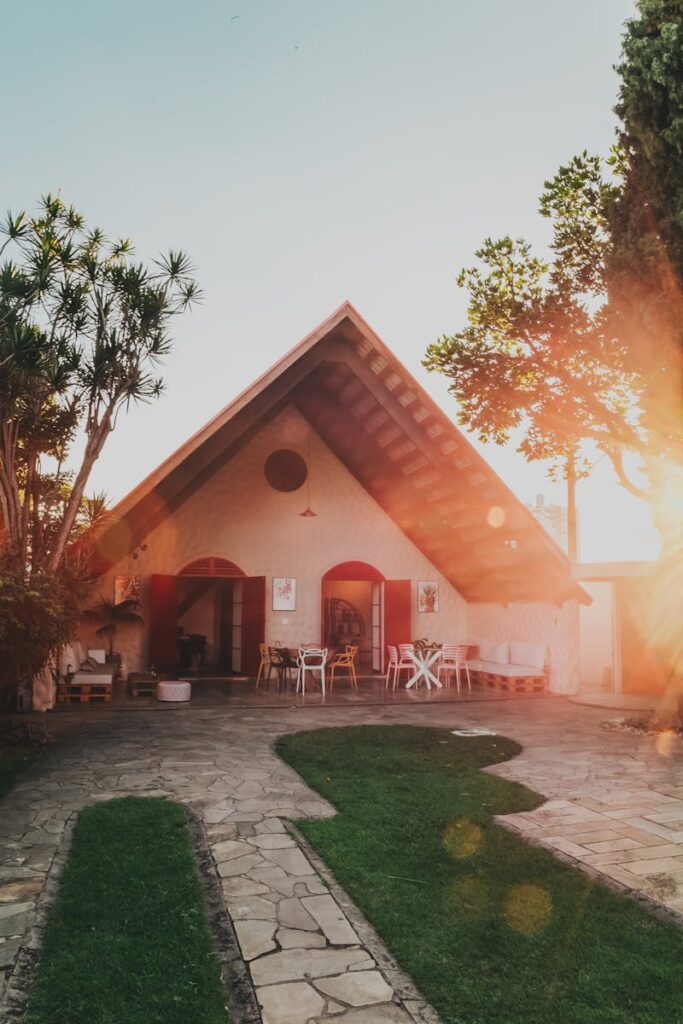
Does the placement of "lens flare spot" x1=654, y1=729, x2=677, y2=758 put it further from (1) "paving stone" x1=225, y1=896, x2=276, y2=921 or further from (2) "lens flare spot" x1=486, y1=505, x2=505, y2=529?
(1) "paving stone" x1=225, y1=896, x2=276, y2=921

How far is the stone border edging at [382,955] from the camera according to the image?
262 centimetres

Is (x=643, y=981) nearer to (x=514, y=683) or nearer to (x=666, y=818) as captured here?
(x=666, y=818)

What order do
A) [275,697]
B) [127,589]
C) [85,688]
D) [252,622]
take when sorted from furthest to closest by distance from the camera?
[252,622] → [127,589] → [275,697] → [85,688]

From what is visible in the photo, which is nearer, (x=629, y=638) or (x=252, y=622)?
(x=629, y=638)

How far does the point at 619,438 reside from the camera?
27.5 feet

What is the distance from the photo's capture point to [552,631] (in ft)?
42.8

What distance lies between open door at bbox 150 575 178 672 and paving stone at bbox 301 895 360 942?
1041 centimetres

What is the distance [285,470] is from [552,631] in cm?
628

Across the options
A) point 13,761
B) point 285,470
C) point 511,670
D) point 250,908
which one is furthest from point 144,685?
point 250,908

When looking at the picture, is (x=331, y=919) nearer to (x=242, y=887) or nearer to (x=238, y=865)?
(x=242, y=887)

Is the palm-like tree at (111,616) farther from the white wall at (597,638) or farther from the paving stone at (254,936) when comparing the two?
the paving stone at (254,936)

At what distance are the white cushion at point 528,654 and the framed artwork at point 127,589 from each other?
7.38 m

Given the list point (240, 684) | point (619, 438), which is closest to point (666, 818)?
point (619, 438)

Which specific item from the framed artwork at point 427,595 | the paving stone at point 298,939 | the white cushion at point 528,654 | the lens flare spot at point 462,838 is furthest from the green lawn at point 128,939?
the framed artwork at point 427,595
